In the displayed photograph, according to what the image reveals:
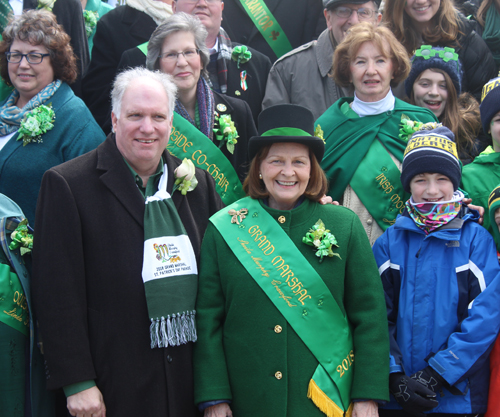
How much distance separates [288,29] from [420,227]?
3.16m

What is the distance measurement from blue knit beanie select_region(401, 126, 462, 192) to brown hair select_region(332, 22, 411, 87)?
724 millimetres

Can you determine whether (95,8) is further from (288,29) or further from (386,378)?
(386,378)

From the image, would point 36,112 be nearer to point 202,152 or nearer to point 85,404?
point 202,152

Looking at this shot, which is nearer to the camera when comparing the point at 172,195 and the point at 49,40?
the point at 172,195

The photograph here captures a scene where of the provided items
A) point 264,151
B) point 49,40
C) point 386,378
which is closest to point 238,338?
point 386,378

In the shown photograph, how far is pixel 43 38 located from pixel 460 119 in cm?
320

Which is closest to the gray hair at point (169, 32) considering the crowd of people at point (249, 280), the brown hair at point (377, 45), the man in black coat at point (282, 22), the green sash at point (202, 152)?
the crowd of people at point (249, 280)

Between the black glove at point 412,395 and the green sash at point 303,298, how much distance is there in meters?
0.29

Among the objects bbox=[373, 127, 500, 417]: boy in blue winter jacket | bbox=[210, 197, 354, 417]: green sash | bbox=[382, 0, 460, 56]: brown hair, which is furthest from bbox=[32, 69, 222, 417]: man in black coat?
bbox=[382, 0, 460, 56]: brown hair

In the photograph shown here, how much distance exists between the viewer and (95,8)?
6062 mm

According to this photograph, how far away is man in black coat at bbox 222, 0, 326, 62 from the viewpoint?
19.2ft

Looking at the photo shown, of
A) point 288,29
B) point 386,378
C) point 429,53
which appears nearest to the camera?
point 386,378

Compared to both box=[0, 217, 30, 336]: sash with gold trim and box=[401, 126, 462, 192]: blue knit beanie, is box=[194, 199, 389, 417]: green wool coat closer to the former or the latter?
box=[401, 126, 462, 192]: blue knit beanie

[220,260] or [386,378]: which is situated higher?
[220,260]
